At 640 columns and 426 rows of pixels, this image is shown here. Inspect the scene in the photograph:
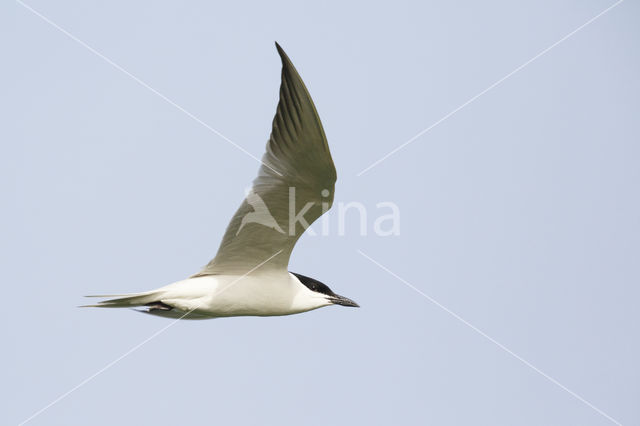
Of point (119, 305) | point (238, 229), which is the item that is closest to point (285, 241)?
point (238, 229)

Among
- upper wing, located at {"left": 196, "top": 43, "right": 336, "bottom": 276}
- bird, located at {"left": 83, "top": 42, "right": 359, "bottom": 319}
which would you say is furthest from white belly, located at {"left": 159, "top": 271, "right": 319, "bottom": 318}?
upper wing, located at {"left": 196, "top": 43, "right": 336, "bottom": 276}

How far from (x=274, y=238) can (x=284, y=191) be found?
26.2 inches

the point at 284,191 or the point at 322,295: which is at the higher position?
the point at 284,191

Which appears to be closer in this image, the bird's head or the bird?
the bird

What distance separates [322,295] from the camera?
310 inches

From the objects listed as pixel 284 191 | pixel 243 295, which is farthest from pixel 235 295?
pixel 284 191

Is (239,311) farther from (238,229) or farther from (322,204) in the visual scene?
(322,204)

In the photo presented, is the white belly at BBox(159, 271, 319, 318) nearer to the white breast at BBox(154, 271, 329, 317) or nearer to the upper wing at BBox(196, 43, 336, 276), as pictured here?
the white breast at BBox(154, 271, 329, 317)

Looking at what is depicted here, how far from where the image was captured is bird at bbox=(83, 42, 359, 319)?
248 inches

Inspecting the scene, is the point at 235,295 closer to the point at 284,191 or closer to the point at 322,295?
the point at 322,295

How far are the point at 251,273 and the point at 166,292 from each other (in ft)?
2.78

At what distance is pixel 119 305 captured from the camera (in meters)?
7.05

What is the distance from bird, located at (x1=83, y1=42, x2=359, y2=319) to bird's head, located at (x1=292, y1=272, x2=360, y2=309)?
10 millimetres

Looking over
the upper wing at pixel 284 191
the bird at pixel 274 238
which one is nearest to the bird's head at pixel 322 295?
the bird at pixel 274 238
